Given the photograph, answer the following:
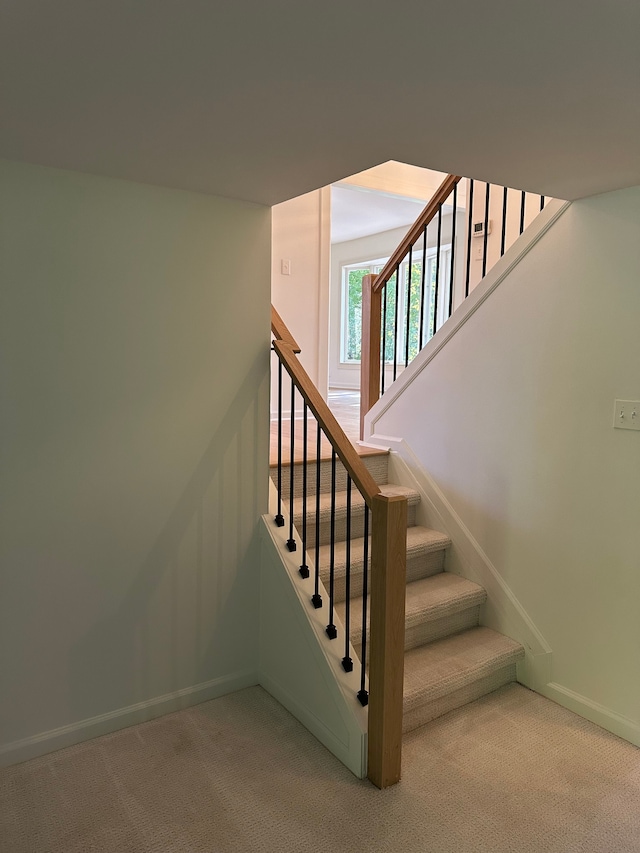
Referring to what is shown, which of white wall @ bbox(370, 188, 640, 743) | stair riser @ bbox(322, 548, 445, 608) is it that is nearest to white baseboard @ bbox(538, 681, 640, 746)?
white wall @ bbox(370, 188, 640, 743)

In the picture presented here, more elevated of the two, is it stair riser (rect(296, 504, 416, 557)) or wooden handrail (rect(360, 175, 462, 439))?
wooden handrail (rect(360, 175, 462, 439))

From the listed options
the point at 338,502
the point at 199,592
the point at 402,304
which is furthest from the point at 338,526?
the point at 402,304

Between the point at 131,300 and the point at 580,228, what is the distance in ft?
5.98

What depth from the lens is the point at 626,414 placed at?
234 cm

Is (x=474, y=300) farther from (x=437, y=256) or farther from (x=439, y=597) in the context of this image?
(x=439, y=597)

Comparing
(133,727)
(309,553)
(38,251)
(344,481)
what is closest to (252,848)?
(133,727)

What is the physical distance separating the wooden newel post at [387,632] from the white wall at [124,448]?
0.84 metres

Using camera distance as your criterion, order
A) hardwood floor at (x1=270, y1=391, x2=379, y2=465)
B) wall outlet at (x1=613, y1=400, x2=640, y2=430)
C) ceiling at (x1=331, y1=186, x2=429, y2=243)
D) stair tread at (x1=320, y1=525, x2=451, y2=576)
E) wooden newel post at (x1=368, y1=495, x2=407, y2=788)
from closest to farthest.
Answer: wooden newel post at (x1=368, y1=495, x2=407, y2=788)
wall outlet at (x1=613, y1=400, x2=640, y2=430)
stair tread at (x1=320, y1=525, x2=451, y2=576)
hardwood floor at (x1=270, y1=391, x2=379, y2=465)
ceiling at (x1=331, y1=186, x2=429, y2=243)

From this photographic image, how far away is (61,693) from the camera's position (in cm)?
227

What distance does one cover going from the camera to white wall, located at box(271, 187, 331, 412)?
4.64m

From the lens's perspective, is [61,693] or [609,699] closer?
[61,693]

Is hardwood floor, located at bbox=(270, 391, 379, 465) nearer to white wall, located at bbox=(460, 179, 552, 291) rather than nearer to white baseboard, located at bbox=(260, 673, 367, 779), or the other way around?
white baseboard, located at bbox=(260, 673, 367, 779)

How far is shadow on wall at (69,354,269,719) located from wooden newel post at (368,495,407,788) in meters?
0.81

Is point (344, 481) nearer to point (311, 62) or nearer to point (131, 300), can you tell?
point (131, 300)
